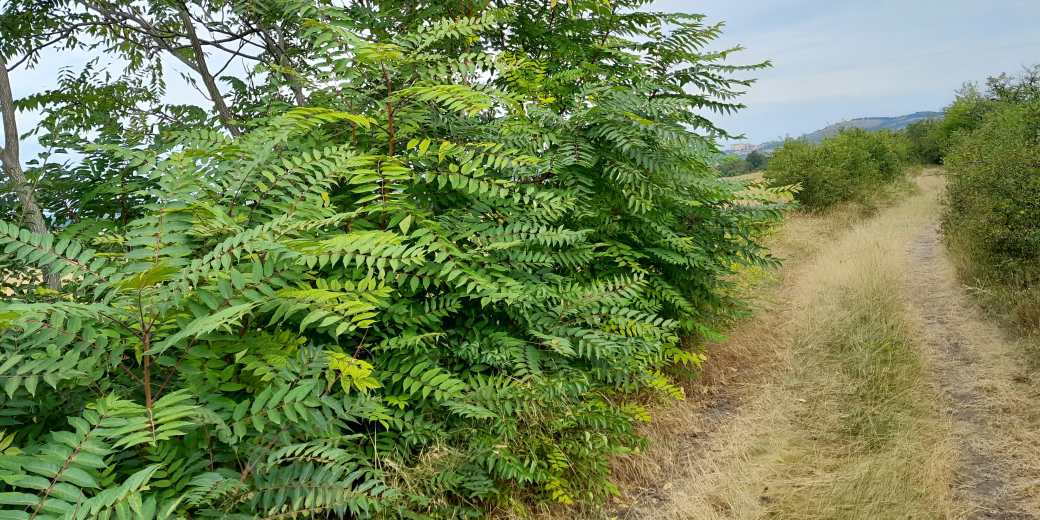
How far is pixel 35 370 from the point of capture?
1517mm

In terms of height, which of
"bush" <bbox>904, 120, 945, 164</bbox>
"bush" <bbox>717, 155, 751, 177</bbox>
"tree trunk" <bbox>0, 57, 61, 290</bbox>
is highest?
"bush" <bbox>904, 120, 945, 164</bbox>

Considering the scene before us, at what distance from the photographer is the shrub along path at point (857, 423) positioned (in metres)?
3.26

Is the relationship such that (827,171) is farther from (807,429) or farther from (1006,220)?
(807,429)

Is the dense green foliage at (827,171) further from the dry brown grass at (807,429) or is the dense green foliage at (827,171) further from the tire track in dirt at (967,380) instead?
the dry brown grass at (807,429)

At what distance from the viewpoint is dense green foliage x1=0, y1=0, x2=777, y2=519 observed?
171cm

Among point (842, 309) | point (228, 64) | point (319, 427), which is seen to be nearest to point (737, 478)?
point (319, 427)

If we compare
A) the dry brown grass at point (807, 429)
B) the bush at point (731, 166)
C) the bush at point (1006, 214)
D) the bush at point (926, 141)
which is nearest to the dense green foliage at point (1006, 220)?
the bush at point (1006, 214)

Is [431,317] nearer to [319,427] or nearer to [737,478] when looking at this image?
[319,427]

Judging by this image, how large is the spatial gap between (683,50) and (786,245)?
7671mm

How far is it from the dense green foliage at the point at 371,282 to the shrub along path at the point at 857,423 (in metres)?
0.54

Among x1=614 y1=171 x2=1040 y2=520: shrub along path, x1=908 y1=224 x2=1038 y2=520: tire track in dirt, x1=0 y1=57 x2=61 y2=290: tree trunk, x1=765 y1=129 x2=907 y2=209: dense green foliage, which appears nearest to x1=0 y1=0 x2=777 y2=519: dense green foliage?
x1=0 y1=57 x2=61 y2=290: tree trunk

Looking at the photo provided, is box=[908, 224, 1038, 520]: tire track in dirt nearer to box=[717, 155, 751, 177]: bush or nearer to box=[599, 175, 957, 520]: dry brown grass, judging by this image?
box=[599, 175, 957, 520]: dry brown grass

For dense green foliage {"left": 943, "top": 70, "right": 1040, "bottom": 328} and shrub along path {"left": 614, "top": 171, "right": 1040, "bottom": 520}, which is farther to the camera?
dense green foliage {"left": 943, "top": 70, "right": 1040, "bottom": 328}

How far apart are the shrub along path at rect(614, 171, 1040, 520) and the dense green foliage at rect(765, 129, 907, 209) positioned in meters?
8.34
